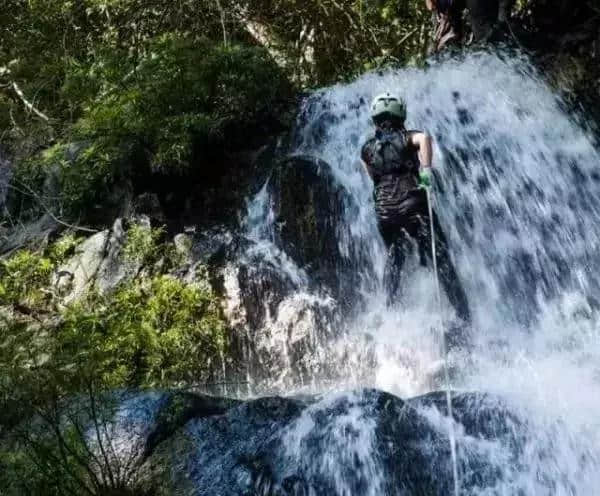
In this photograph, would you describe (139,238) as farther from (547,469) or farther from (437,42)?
(437,42)

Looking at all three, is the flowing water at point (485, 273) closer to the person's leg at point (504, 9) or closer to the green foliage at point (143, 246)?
the green foliage at point (143, 246)

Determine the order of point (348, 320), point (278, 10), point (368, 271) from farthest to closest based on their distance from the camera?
point (278, 10)
point (368, 271)
point (348, 320)

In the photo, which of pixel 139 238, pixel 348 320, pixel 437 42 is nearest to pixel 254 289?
pixel 348 320

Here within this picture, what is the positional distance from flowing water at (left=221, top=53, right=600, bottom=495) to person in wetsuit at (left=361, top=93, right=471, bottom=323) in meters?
0.21


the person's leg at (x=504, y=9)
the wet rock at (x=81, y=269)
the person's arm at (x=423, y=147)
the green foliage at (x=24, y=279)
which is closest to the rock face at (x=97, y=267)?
the wet rock at (x=81, y=269)

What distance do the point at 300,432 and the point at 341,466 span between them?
368mm

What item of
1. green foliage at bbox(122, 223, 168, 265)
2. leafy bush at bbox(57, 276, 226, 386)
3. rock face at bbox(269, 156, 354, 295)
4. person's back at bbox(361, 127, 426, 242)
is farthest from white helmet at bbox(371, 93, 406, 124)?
green foliage at bbox(122, 223, 168, 265)

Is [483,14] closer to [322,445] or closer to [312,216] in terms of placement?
[312,216]

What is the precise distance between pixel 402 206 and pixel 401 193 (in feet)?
0.40

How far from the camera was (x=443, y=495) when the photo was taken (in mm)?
3514

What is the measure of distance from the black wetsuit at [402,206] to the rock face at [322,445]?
6.06 feet

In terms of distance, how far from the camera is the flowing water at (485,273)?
394cm

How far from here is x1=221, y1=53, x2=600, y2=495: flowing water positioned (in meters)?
3.94

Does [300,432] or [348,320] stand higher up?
[348,320]
